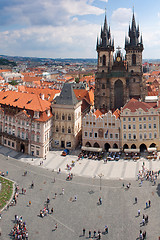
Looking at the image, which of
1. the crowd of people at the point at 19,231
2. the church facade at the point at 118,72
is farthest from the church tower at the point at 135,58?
the crowd of people at the point at 19,231

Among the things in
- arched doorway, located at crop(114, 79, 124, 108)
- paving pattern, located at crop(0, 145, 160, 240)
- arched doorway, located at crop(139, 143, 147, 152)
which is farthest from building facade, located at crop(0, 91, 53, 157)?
arched doorway, located at crop(114, 79, 124, 108)

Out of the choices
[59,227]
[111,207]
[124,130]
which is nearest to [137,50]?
[124,130]

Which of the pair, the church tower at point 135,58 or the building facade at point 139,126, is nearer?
the building facade at point 139,126

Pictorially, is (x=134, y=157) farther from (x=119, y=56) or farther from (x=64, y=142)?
(x=119, y=56)

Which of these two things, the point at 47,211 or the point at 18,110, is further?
the point at 18,110

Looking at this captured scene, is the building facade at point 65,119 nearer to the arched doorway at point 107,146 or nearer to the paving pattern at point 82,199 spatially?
the paving pattern at point 82,199

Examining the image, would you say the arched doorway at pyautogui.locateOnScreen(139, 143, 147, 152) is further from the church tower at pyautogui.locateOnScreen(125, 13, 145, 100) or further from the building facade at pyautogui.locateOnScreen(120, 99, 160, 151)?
the church tower at pyautogui.locateOnScreen(125, 13, 145, 100)
